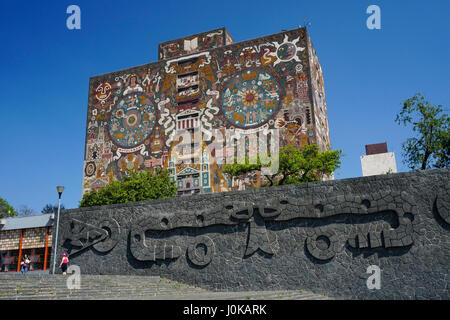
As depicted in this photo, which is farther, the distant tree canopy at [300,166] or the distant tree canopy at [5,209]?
the distant tree canopy at [5,209]

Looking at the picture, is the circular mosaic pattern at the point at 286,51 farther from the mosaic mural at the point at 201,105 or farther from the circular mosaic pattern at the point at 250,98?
the circular mosaic pattern at the point at 250,98

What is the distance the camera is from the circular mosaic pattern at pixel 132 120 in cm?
2577

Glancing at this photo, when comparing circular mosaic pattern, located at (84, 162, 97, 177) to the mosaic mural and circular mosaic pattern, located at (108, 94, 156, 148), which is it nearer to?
the mosaic mural

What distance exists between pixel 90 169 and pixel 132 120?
4348mm

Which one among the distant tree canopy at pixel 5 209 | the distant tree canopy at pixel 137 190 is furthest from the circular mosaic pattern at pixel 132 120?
the distant tree canopy at pixel 5 209

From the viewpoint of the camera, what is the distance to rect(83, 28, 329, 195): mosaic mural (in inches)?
892

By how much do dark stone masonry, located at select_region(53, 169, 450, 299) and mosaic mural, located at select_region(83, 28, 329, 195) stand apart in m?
8.83

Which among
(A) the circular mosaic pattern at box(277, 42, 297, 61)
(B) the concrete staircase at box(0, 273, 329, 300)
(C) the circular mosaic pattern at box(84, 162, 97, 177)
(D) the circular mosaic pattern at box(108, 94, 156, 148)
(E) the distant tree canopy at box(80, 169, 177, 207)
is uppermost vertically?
(A) the circular mosaic pattern at box(277, 42, 297, 61)

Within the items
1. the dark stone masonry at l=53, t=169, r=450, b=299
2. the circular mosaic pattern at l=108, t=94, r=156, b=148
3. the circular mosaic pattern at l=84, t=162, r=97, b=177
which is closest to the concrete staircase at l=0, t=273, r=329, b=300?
the dark stone masonry at l=53, t=169, r=450, b=299

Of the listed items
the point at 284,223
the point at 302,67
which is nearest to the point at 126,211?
the point at 284,223

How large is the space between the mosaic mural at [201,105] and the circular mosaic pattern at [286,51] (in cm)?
6

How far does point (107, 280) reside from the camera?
12367mm

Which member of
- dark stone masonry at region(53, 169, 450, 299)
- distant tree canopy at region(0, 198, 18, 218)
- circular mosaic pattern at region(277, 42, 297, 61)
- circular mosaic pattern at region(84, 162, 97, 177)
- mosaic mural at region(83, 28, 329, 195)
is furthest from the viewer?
distant tree canopy at region(0, 198, 18, 218)

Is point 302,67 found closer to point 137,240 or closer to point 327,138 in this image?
point 327,138
